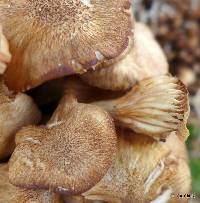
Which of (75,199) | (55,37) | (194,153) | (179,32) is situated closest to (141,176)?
(75,199)

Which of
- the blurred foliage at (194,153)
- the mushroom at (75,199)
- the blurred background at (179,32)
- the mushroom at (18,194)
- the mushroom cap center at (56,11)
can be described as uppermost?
the mushroom cap center at (56,11)

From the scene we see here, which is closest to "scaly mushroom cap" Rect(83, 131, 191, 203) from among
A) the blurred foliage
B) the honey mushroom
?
the honey mushroom

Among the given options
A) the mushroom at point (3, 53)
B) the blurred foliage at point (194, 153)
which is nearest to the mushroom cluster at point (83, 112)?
the mushroom at point (3, 53)

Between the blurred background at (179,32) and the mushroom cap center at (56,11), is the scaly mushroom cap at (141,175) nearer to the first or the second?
the mushroom cap center at (56,11)

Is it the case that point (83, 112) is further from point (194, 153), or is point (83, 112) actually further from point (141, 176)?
point (194, 153)

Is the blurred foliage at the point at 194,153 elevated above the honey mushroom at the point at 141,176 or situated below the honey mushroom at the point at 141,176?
below

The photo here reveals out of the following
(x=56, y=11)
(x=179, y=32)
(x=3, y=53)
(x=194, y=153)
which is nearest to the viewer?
(x=3, y=53)

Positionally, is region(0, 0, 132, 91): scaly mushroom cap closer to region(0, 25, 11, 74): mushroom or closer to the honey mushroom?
region(0, 25, 11, 74): mushroom

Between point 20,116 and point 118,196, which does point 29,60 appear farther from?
point 118,196
